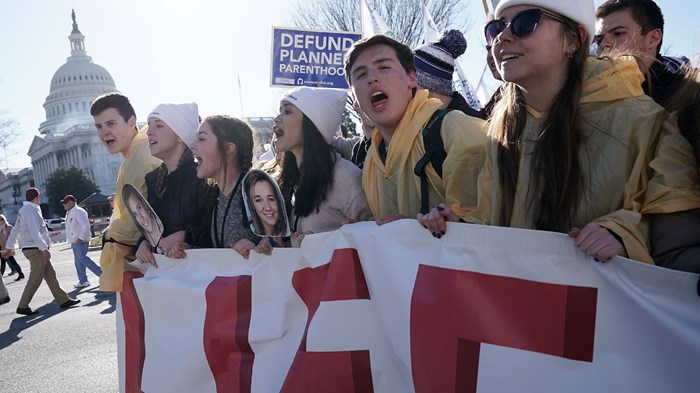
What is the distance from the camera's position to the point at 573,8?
5.96 ft

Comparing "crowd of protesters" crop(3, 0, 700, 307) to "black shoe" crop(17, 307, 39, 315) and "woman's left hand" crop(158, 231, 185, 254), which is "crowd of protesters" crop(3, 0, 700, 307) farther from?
"black shoe" crop(17, 307, 39, 315)

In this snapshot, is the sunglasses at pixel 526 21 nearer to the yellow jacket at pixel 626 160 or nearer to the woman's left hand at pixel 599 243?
the yellow jacket at pixel 626 160

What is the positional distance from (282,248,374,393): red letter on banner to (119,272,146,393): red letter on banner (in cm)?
140

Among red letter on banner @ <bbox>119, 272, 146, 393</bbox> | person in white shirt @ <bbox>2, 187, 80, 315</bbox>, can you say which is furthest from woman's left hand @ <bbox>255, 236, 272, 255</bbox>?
person in white shirt @ <bbox>2, 187, 80, 315</bbox>

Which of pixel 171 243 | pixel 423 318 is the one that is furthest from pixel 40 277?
pixel 423 318

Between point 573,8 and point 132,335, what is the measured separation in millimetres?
2888

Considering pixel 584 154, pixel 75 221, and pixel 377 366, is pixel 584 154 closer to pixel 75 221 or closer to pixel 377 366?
pixel 377 366

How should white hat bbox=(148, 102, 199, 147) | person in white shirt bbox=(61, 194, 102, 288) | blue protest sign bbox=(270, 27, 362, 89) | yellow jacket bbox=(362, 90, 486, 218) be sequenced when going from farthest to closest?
person in white shirt bbox=(61, 194, 102, 288)
blue protest sign bbox=(270, 27, 362, 89)
white hat bbox=(148, 102, 199, 147)
yellow jacket bbox=(362, 90, 486, 218)

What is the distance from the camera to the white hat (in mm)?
3434

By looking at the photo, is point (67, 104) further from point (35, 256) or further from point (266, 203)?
point (266, 203)

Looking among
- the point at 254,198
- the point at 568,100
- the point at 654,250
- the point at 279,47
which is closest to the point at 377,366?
the point at 254,198

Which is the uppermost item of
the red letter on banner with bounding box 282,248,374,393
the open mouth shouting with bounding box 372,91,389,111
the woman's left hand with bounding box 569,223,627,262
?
the open mouth shouting with bounding box 372,91,389,111

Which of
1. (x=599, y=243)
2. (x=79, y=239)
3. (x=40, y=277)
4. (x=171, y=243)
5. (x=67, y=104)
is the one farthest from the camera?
(x=67, y=104)

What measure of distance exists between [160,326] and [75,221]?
9.50 m
